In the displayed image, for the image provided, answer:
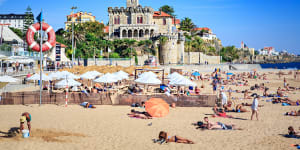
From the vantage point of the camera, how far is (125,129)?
35.1 ft

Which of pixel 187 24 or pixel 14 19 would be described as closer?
pixel 187 24

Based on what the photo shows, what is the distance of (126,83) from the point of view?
77.9 ft

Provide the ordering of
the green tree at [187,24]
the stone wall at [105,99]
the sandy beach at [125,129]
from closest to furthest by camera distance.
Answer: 1. the sandy beach at [125,129]
2. the stone wall at [105,99]
3. the green tree at [187,24]

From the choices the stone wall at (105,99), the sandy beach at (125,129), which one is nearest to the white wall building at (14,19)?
the stone wall at (105,99)

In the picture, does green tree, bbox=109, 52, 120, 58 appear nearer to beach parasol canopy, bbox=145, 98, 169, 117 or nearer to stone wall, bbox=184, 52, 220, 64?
stone wall, bbox=184, 52, 220, 64

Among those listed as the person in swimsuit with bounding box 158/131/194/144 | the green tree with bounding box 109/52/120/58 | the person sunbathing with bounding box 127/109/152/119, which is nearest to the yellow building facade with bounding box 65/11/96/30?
the green tree with bounding box 109/52/120/58

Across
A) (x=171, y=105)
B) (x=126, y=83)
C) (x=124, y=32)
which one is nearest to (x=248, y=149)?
(x=171, y=105)

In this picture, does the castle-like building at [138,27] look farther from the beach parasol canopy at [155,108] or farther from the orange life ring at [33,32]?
the beach parasol canopy at [155,108]

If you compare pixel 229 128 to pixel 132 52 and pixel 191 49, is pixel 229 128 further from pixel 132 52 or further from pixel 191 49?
pixel 191 49

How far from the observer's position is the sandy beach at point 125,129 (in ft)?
29.2

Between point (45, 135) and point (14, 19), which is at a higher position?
point (14, 19)

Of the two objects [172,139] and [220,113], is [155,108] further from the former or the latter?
[172,139]

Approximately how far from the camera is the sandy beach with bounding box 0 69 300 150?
29.2 ft

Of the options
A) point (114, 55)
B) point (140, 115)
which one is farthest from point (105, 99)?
point (114, 55)
